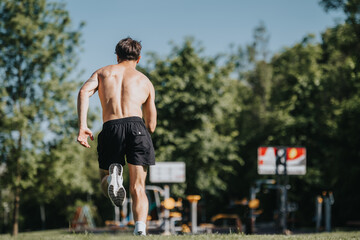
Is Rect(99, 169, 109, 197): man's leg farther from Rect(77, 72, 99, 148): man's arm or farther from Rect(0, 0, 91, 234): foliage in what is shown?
Rect(0, 0, 91, 234): foliage

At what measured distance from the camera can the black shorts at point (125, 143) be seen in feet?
14.6

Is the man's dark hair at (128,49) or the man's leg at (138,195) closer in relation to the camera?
the man's leg at (138,195)

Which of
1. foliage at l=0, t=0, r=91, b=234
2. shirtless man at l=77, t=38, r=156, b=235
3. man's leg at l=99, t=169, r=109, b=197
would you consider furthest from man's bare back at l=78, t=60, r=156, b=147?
foliage at l=0, t=0, r=91, b=234

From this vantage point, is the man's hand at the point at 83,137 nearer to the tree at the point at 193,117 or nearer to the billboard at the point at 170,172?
the billboard at the point at 170,172

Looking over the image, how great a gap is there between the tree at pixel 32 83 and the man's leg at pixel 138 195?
60.9 ft

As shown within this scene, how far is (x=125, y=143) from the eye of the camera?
450 cm

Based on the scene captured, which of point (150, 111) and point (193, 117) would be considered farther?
point (193, 117)

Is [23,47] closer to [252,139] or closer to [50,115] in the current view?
[50,115]

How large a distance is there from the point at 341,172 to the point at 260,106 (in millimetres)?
18391

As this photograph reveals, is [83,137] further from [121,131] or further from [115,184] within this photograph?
[115,184]

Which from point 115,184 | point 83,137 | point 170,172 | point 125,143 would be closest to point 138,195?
point 115,184

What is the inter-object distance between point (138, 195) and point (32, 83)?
814 inches

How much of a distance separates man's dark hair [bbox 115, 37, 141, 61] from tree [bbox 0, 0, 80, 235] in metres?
18.4

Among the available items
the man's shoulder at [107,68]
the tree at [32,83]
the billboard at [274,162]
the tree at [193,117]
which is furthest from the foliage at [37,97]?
the man's shoulder at [107,68]
